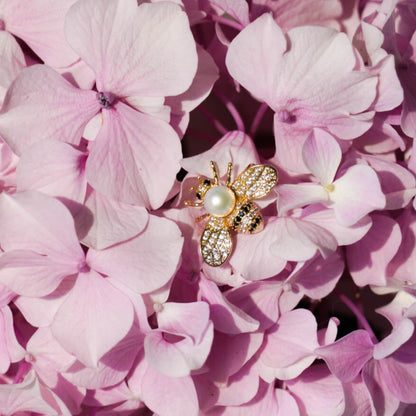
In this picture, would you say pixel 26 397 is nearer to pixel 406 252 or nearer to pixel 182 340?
pixel 182 340

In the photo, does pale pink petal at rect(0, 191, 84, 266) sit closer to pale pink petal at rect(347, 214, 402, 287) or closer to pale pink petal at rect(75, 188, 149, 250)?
pale pink petal at rect(75, 188, 149, 250)

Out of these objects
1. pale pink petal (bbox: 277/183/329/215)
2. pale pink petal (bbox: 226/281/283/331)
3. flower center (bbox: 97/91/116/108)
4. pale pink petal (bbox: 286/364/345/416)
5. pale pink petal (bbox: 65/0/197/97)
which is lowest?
pale pink petal (bbox: 286/364/345/416)

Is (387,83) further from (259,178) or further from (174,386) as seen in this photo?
(174,386)

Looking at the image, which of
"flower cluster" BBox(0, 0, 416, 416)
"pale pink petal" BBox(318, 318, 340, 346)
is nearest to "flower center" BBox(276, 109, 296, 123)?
"flower cluster" BBox(0, 0, 416, 416)

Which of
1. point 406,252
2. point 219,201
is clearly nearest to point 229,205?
point 219,201

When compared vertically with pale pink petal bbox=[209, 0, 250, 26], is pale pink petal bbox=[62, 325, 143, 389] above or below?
below

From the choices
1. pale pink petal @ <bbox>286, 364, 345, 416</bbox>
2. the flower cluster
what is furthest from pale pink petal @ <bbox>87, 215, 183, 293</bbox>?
pale pink petal @ <bbox>286, 364, 345, 416</bbox>
